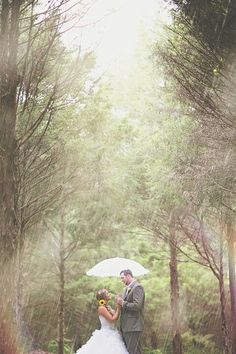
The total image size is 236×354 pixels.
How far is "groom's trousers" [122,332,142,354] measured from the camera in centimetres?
711

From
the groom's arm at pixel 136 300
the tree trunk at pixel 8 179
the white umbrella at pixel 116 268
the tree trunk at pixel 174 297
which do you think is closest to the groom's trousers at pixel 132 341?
the groom's arm at pixel 136 300

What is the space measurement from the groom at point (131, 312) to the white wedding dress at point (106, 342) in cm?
12

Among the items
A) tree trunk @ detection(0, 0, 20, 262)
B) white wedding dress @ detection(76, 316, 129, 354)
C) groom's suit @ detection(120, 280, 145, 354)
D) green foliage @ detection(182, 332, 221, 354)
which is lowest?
green foliage @ detection(182, 332, 221, 354)

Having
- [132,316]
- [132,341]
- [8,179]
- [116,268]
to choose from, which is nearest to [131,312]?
[132,316]

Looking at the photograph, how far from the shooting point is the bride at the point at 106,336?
706 cm

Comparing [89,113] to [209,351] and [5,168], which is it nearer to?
[5,168]

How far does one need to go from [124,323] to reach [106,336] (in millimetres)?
344

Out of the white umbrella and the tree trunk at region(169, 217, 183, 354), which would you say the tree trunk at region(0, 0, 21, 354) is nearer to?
the white umbrella

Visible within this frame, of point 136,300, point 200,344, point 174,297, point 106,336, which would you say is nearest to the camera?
point 136,300

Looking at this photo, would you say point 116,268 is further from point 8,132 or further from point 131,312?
point 8,132

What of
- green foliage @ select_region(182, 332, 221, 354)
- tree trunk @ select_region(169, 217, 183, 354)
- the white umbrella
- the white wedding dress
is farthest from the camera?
green foliage @ select_region(182, 332, 221, 354)

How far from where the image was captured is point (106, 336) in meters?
7.21

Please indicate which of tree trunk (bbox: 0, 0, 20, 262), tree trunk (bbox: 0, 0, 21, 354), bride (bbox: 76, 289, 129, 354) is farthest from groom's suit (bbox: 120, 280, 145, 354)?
tree trunk (bbox: 0, 0, 20, 262)

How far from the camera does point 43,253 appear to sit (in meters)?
15.2
